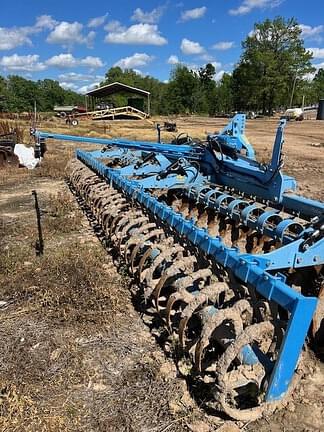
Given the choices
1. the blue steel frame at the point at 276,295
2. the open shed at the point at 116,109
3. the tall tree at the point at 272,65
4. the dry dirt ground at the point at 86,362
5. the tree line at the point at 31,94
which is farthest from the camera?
the tree line at the point at 31,94

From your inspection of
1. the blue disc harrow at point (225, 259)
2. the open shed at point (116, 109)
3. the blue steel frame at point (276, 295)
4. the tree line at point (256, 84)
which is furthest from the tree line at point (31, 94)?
the blue steel frame at point (276, 295)

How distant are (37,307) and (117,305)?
0.69 m

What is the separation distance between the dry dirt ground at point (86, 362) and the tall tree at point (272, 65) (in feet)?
173

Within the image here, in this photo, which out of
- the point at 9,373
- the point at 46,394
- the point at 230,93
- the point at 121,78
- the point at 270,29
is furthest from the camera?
the point at 121,78

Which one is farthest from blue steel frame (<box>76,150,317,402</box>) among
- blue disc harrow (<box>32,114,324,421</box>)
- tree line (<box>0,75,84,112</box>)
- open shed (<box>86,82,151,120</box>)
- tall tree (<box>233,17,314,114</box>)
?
tree line (<box>0,75,84,112</box>)

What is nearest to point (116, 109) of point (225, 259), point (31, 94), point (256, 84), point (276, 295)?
point (256, 84)

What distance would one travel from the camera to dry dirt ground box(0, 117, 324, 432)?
249cm

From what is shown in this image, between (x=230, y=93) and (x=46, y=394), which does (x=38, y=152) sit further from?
(x=230, y=93)

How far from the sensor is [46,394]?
269cm

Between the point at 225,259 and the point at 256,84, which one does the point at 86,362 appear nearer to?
the point at 225,259

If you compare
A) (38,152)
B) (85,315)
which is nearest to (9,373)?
(85,315)

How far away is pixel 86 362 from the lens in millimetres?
3047

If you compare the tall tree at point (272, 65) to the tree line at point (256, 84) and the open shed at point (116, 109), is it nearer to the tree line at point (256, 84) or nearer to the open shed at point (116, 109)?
the tree line at point (256, 84)

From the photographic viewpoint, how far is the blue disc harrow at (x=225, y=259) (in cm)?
251
